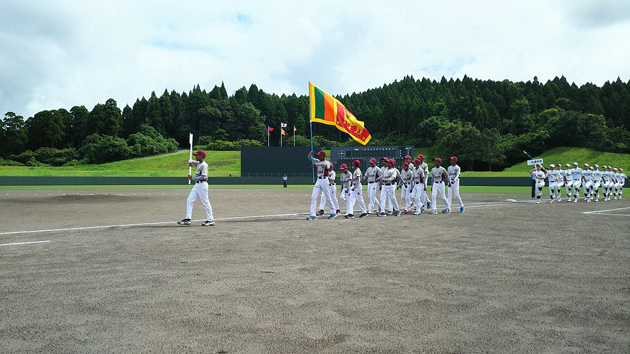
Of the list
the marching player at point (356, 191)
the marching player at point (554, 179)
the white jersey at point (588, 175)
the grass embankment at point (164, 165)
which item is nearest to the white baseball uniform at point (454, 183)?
the marching player at point (356, 191)

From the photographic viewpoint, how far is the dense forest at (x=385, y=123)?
88.8m

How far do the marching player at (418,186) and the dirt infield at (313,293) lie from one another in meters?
6.18

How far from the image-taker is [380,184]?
1656cm

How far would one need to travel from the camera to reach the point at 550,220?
45.2ft

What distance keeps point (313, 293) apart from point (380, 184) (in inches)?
460

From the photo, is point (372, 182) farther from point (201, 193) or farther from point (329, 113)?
point (201, 193)

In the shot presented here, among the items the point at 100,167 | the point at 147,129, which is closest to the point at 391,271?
the point at 100,167

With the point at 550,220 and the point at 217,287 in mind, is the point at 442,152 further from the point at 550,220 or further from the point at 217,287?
the point at 217,287

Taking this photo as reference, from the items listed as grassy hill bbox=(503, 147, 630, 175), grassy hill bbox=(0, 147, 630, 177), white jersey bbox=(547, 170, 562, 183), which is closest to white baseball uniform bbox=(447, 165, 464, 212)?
white jersey bbox=(547, 170, 562, 183)

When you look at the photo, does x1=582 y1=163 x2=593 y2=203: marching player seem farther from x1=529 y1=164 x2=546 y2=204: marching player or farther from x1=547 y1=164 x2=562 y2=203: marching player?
x1=529 y1=164 x2=546 y2=204: marching player

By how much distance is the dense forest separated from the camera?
88.8 m

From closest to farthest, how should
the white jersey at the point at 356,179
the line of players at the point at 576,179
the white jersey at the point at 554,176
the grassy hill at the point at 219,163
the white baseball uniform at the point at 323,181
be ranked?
the white baseball uniform at the point at 323,181 < the white jersey at the point at 356,179 < the line of players at the point at 576,179 < the white jersey at the point at 554,176 < the grassy hill at the point at 219,163

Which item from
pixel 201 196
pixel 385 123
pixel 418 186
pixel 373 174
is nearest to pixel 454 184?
pixel 418 186

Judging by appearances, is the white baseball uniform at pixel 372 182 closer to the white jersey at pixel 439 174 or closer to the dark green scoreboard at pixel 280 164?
the white jersey at pixel 439 174
